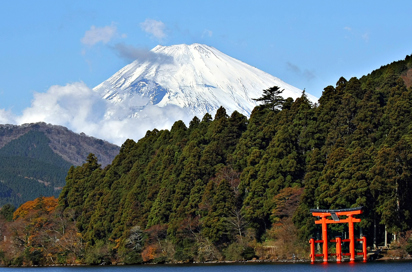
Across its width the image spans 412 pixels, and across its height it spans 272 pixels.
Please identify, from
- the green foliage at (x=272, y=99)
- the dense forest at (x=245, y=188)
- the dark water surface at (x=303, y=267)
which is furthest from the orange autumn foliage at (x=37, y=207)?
the dark water surface at (x=303, y=267)

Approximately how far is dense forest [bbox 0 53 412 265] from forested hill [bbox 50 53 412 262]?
3.5 inches

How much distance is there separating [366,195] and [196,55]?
13079cm

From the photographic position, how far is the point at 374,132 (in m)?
48.1

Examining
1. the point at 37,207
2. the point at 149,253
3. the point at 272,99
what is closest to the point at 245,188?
the point at 149,253

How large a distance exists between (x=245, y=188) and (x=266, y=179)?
292 cm

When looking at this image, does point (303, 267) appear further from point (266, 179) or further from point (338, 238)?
point (266, 179)

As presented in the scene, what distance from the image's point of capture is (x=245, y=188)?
5075cm

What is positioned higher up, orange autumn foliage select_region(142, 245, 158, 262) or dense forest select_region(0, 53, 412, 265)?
dense forest select_region(0, 53, 412, 265)

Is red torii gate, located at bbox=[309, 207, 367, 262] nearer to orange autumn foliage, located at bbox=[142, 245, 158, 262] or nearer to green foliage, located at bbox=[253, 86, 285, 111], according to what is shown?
orange autumn foliage, located at bbox=[142, 245, 158, 262]

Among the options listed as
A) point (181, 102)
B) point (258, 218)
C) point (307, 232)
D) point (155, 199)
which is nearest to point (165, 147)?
point (155, 199)

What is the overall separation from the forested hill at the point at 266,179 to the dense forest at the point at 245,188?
0.30 feet

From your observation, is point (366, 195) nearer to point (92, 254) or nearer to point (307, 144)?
point (307, 144)

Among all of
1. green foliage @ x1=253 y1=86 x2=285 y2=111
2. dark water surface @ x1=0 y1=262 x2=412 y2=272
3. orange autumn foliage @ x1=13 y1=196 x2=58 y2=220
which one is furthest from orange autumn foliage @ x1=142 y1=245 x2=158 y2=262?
green foliage @ x1=253 y1=86 x2=285 y2=111

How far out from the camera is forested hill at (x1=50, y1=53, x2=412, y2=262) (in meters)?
42.2
